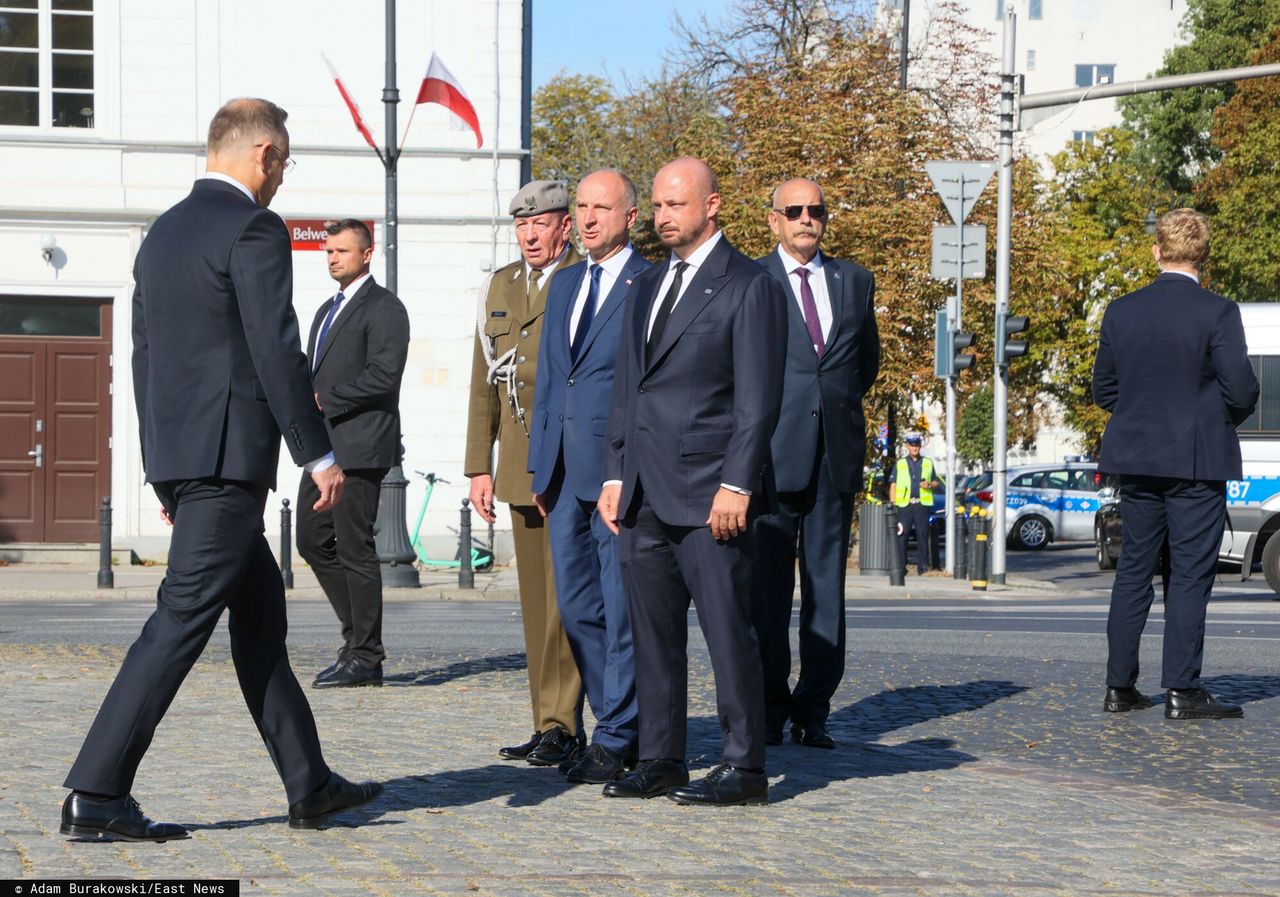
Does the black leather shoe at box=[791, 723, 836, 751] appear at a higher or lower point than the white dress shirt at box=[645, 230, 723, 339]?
lower

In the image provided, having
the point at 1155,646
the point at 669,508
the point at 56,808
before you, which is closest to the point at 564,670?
the point at 669,508

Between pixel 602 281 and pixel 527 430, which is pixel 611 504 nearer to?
pixel 602 281

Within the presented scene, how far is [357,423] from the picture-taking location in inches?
371

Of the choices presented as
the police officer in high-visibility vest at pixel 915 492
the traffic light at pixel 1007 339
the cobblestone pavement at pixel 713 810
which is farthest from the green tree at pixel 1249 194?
the cobblestone pavement at pixel 713 810

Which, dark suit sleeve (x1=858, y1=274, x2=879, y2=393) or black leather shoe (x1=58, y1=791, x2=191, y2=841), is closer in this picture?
black leather shoe (x1=58, y1=791, x2=191, y2=841)

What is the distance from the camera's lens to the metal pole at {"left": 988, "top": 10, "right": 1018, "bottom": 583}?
22.8m

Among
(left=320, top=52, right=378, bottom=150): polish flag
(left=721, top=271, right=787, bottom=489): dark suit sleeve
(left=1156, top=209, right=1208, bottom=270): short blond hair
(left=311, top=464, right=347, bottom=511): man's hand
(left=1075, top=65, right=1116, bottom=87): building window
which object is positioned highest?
(left=1075, top=65, right=1116, bottom=87): building window

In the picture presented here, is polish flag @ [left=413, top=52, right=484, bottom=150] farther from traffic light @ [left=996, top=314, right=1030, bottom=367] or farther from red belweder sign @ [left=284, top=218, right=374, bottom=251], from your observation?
traffic light @ [left=996, top=314, right=1030, bottom=367]

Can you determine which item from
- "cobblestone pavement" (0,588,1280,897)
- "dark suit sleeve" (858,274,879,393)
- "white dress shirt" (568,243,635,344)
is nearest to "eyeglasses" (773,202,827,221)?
"dark suit sleeve" (858,274,879,393)

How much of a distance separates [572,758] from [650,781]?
86 centimetres

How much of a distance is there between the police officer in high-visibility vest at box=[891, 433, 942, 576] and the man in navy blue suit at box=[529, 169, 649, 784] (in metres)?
19.9

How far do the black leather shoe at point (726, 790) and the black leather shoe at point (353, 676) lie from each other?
11.6 feet

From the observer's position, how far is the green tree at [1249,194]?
48094mm

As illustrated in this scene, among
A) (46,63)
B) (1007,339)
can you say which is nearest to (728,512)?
(1007,339)
